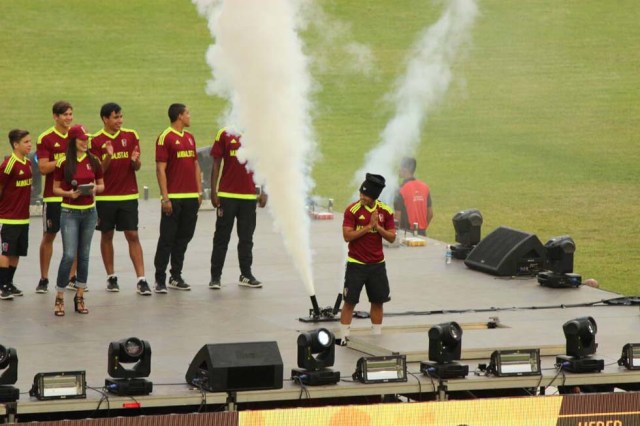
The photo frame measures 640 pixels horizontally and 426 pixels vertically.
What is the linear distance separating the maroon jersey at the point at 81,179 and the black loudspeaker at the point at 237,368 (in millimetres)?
3208

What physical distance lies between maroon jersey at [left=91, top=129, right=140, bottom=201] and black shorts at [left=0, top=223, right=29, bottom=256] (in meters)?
0.84

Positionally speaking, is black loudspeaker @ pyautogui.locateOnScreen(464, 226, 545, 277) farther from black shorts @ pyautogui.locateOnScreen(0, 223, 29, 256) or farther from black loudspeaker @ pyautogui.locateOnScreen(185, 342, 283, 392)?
black loudspeaker @ pyautogui.locateOnScreen(185, 342, 283, 392)

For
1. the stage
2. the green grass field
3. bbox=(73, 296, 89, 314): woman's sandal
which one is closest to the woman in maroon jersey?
bbox=(73, 296, 89, 314): woman's sandal

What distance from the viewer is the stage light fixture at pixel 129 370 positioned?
1243 centimetres

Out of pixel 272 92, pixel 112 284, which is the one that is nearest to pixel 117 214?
pixel 112 284

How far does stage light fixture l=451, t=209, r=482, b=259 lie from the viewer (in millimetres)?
19500

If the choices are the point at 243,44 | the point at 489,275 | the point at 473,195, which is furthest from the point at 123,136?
the point at 473,195

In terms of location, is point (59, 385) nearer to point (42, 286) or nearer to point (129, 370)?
point (129, 370)

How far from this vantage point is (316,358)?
513 inches

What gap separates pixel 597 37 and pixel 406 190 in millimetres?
23058

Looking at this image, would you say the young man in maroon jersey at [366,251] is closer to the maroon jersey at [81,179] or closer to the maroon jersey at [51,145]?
the maroon jersey at [81,179]

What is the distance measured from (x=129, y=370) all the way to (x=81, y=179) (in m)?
3.44

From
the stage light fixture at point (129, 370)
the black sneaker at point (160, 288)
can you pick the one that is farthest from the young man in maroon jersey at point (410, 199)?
the stage light fixture at point (129, 370)

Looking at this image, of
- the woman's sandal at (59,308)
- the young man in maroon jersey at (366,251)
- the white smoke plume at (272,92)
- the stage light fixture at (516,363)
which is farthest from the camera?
the white smoke plume at (272,92)
